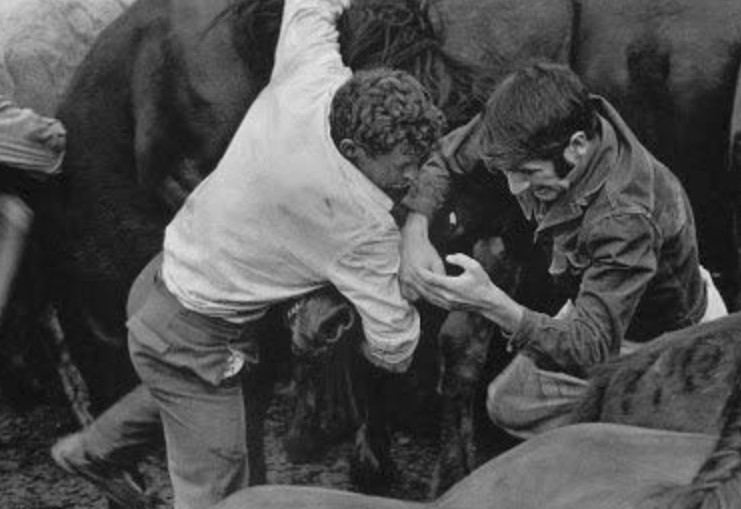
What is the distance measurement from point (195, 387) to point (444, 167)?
2.52ft

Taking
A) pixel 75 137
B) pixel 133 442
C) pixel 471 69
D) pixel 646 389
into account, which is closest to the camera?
pixel 646 389

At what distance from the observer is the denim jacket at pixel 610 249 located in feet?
12.3

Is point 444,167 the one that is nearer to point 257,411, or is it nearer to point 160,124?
point 257,411

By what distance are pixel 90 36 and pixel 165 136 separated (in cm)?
49

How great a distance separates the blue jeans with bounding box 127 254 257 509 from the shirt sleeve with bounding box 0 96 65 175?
80cm

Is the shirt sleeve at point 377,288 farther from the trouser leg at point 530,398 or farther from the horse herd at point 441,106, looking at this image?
the trouser leg at point 530,398

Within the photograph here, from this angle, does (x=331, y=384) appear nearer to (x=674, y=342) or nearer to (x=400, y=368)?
(x=400, y=368)

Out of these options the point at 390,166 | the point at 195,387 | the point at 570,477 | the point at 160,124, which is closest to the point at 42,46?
the point at 160,124

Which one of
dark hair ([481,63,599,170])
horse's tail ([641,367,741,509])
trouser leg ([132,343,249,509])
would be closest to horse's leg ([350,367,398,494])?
trouser leg ([132,343,249,509])

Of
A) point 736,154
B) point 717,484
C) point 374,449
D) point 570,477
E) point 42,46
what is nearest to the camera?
point 717,484

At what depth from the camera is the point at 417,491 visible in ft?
16.0

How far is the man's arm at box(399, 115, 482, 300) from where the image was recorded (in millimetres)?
4008

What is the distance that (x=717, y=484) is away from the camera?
257 centimetres

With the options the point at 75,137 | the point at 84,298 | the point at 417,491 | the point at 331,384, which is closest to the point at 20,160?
the point at 75,137
